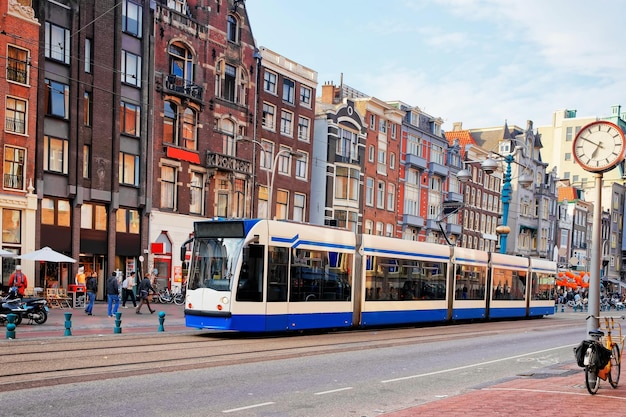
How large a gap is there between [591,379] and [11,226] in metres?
27.8

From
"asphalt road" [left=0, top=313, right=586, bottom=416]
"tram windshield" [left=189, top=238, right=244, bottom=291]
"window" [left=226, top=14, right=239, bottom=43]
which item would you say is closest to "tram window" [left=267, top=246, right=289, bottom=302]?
"tram windshield" [left=189, top=238, right=244, bottom=291]

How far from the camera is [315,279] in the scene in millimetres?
20344

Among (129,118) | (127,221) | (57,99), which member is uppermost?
(129,118)

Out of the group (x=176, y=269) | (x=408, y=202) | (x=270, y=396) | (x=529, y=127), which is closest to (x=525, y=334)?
(x=270, y=396)

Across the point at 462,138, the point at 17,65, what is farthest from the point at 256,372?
the point at 462,138

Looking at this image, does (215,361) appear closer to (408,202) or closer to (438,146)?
(408,202)

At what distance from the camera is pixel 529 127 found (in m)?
87.7

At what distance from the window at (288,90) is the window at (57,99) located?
1744 centimetres

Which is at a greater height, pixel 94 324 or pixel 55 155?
pixel 55 155

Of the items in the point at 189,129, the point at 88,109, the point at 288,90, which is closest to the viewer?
the point at 88,109

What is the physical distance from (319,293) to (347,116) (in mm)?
35164

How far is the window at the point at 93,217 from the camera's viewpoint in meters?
35.2

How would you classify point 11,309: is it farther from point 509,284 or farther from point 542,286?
point 542,286

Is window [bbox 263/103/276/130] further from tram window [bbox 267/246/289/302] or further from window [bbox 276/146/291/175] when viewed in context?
tram window [bbox 267/246/289/302]
